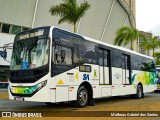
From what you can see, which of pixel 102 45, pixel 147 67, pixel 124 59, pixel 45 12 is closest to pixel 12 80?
pixel 102 45

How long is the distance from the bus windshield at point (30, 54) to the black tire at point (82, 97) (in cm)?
243

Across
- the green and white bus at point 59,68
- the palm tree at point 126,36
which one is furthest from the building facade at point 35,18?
the green and white bus at point 59,68

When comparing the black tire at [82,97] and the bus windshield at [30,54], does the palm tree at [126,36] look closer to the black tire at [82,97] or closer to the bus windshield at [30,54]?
the black tire at [82,97]

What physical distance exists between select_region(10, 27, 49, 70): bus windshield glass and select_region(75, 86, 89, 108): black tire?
2428mm

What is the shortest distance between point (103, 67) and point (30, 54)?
450 centimetres

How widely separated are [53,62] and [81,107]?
2659 millimetres

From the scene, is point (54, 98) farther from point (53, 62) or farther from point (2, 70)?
point (2, 70)

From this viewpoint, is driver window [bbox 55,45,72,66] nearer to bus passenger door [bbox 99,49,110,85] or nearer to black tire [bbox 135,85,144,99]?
bus passenger door [bbox 99,49,110,85]

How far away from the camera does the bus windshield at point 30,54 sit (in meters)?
10.7

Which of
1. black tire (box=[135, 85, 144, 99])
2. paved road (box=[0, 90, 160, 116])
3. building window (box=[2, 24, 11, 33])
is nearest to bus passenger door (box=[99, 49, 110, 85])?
paved road (box=[0, 90, 160, 116])

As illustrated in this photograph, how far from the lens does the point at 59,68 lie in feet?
36.2

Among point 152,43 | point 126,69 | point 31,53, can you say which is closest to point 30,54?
point 31,53

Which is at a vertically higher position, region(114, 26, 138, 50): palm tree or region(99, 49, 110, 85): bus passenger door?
region(114, 26, 138, 50): palm tree

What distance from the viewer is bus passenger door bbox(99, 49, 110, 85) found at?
14023 millimetres
